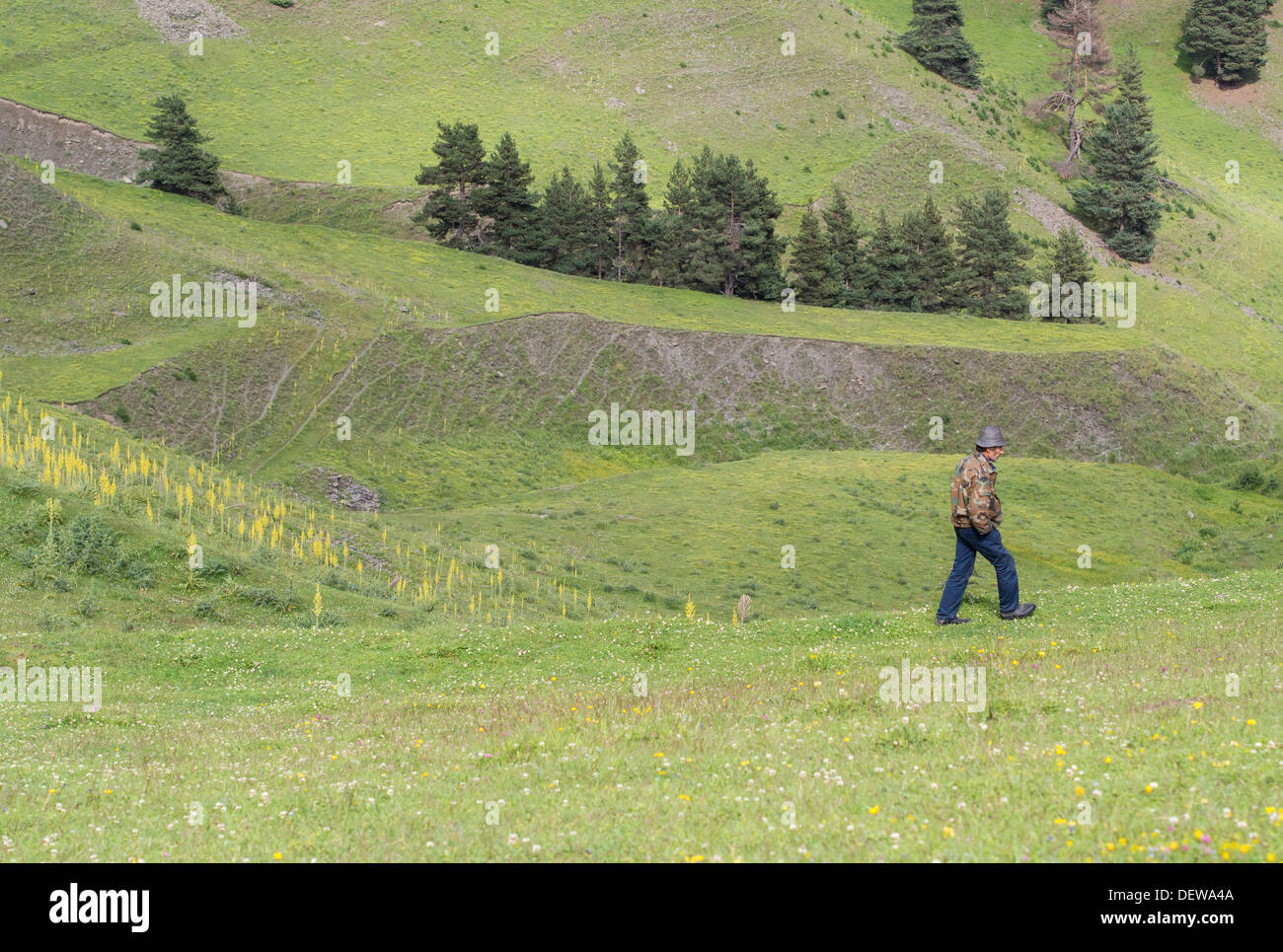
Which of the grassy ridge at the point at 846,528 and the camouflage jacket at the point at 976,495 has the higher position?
the camouflage jacket at the point at 976,495

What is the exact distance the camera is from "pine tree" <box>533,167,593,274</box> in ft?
292

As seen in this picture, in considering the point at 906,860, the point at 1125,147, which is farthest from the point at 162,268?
the point at 1125,147

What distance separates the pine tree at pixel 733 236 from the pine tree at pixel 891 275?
787 cm

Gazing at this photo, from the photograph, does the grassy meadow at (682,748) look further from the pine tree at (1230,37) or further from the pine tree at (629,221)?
the pine tree at (1230,37)

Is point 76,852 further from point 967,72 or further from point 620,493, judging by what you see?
point 967,72

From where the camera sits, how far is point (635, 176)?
301 feet

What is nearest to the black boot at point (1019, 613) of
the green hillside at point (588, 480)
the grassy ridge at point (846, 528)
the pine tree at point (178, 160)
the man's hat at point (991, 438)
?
the green hillside at point (588, 480)

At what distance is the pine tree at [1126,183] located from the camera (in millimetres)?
111562

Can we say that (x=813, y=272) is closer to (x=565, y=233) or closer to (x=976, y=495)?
(x=565, y=233)

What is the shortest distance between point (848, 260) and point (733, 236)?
9.95 metres

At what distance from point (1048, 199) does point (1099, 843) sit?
117 m

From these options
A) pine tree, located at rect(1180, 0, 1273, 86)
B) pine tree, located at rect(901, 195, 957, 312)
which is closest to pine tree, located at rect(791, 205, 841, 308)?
pine tree, located at rect(901, 195, 957, 312)

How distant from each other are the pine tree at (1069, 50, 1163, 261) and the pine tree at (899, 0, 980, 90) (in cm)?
2190

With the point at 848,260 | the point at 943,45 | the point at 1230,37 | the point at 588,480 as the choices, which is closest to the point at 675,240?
Answer: the point at 848,260
